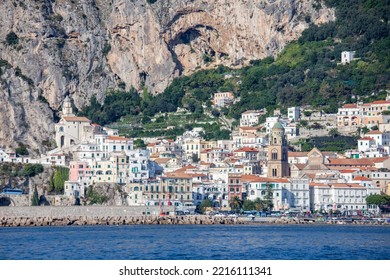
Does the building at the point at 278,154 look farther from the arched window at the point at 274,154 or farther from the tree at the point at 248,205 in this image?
the tree at the point at 248,205

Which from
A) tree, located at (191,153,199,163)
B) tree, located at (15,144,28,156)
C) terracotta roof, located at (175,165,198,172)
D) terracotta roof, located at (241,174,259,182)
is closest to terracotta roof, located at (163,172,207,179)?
terracotta roof, located at (175,165,198,172)

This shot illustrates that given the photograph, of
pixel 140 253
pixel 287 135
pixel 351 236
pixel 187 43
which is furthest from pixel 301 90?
pixel 140 253

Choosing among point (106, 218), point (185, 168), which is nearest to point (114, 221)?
point (106, 218)

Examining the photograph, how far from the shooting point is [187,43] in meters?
146

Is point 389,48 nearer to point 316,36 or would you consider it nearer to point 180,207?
point 316,36

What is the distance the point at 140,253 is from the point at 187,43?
7536cm

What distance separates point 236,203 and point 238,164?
401 inches

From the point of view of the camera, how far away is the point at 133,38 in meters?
144

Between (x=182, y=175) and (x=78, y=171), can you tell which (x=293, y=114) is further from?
(x=78, y=171)

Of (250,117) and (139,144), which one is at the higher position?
(250,117)

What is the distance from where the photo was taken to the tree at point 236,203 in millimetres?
111250

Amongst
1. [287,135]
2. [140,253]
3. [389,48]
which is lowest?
[140,253]

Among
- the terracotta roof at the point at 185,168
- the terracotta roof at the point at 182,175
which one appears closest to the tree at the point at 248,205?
the terracotta roof at the point at 182,175

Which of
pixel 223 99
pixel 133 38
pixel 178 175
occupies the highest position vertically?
pixel 133 38
